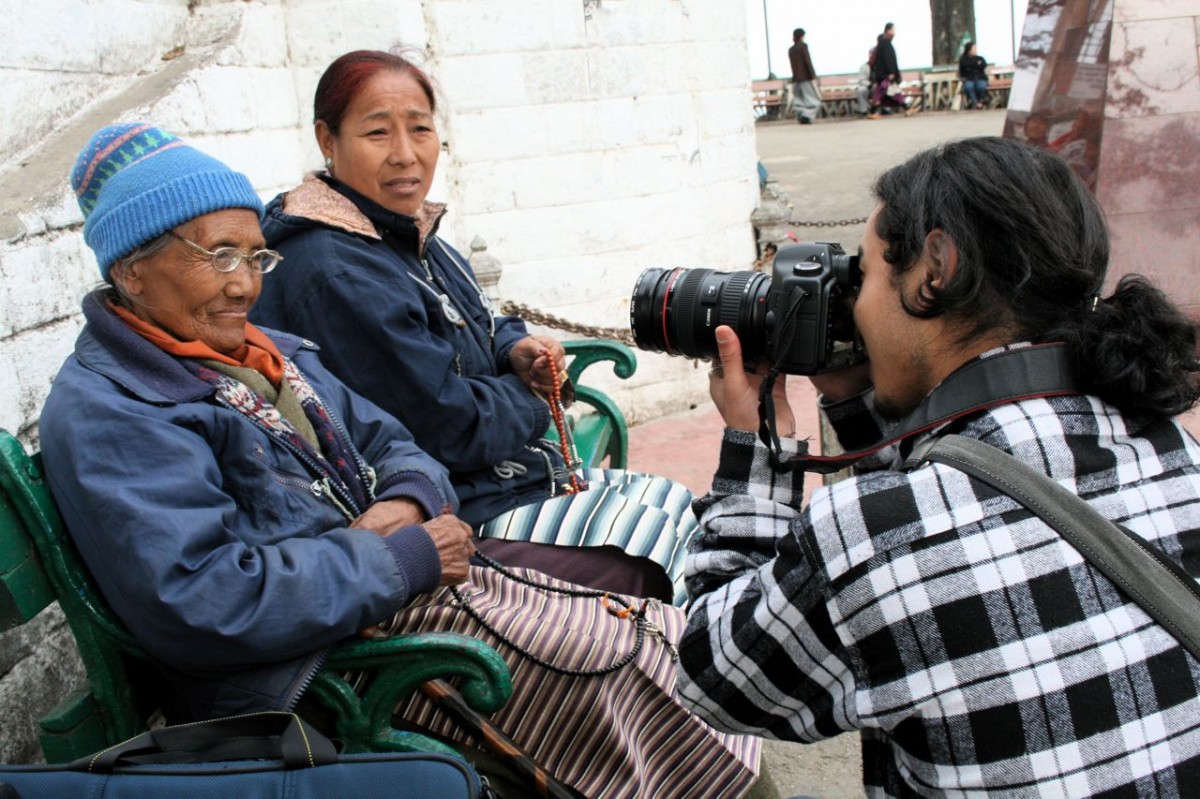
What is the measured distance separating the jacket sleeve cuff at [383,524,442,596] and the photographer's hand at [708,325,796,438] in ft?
1.84

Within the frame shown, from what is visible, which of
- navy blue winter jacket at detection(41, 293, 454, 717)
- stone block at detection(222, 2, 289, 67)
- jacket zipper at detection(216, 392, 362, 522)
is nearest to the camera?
navy blue winter jacket at detection(41, 293, 454, 717)

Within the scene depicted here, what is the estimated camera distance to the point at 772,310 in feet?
5.97

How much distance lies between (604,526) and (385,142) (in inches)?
40.4

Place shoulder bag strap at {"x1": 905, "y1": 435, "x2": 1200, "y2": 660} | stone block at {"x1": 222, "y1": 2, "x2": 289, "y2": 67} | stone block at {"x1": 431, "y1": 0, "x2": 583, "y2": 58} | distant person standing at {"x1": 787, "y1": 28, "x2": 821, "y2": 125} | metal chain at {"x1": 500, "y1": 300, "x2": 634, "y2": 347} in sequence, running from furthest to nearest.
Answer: distant person standing at {"x1": 787, "y1": 28, "x2": 821, "y2": 125} < stone block at {"x1": 431, "y1": 0, "x2": 583, "y2": 58} < metal chain at {"x1": 500, "y1": 300, "x2": 634, "y2": 347} < stone block at {"x1": 222, "y1": 2, "x2": 289, "y2": 67} < shoulder bag strap at {"x1": 905, "y1": 435, "x2": 1200, "y2": 660}

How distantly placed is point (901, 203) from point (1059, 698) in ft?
2.12

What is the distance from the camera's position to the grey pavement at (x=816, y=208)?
2814 millimetres

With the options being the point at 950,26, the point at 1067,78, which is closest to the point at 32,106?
the point at 1067,78

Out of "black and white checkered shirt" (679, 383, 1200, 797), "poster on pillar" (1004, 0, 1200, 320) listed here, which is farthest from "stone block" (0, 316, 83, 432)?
"poster on pillar" (1004, 0, 1200, 320)

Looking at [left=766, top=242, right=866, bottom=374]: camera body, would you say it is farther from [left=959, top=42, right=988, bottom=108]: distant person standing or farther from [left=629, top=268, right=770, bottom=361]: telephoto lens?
[left=959, top=42, right=988, bottom=108]: distant person standing

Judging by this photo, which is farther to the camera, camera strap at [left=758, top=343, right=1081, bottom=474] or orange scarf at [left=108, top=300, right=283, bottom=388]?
orange scarf at [left=108, top=300, right=283, bottom=388]

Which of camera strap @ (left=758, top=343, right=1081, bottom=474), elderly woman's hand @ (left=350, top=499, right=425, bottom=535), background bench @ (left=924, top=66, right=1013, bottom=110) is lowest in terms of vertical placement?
background bench @ (left=924, top=66, right=1013, bottom=110)

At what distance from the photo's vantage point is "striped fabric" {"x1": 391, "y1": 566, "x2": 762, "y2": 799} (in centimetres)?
204

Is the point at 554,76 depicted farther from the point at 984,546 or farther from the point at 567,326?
the point at 984,546

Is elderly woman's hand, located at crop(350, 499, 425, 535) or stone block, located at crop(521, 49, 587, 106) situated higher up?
stone block, located at crop(521, 49, 587, 106)
